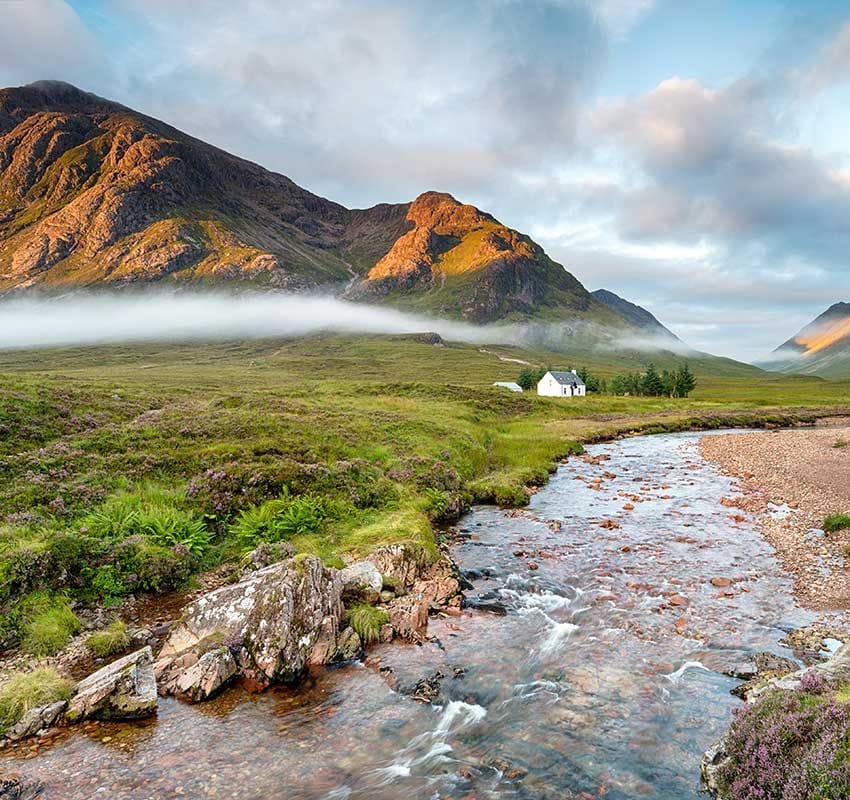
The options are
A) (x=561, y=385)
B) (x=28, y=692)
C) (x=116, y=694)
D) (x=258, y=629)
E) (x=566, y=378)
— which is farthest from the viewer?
(x=566, y=378)

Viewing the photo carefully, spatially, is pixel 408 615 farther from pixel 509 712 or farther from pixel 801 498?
pixel 801 498

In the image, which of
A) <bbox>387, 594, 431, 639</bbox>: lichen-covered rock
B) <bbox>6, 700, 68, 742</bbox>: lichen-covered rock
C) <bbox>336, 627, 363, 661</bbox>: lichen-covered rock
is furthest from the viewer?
<bbox>387, 594, 431, 639</bbox>: lichen-covered rock

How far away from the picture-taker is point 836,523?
25.5m

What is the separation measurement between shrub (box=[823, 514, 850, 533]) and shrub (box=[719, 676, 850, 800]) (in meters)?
20.1

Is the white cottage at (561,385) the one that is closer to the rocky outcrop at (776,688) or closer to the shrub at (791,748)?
the rocky outcrop at (776,688)

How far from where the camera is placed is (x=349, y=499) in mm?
25891

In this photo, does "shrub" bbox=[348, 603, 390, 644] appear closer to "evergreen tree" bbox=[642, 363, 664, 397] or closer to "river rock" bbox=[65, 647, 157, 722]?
"river rock" bbox=[65, 647, 157, 722]

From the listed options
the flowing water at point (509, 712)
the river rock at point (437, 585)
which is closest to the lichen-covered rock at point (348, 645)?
the flowing water at point (509, 712)

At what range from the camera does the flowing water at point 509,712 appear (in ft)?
34.2

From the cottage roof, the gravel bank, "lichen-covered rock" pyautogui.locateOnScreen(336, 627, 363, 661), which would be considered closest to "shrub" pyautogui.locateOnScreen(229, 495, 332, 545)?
"lichen-covered rock" pyautogui.locateOnScreen(336, 627, 363, 661)

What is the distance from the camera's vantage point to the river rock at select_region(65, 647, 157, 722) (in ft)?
38.4

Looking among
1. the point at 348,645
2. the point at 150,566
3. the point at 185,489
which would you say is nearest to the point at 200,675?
the point at 348,645

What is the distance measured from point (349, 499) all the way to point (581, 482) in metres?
21.2

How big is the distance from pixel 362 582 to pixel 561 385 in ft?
460
